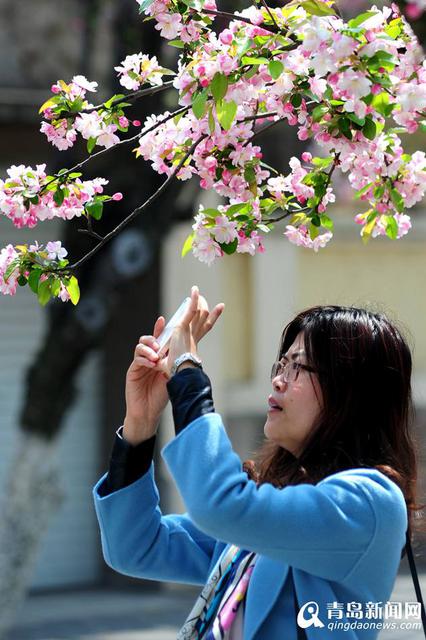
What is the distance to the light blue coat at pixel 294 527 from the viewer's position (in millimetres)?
1897

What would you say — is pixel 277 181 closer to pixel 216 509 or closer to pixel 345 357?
pixel 345 357

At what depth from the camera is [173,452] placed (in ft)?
6.45

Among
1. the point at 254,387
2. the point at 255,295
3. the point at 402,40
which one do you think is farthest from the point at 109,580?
the point at 402,40

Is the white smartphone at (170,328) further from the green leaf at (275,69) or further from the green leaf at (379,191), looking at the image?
the green leaf at (379,191)

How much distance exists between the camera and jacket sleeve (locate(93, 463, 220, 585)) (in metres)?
2.23

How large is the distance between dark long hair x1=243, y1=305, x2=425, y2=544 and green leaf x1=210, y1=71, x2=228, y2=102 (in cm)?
44

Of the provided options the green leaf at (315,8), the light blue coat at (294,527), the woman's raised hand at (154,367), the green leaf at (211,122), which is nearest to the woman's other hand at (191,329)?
the woman's raised hand at (154,367)

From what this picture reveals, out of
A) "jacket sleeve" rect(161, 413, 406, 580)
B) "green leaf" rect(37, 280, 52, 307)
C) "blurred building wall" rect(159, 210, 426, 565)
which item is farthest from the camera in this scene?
"blurred building wall" rect(159, 210, 426, 565)

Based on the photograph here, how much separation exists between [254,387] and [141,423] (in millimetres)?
6707

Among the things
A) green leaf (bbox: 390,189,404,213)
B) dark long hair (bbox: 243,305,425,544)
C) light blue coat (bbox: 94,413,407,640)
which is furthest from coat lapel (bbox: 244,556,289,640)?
green leaf (bbox: 390,189,404,213)

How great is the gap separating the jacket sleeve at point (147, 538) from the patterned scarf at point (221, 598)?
0.15m

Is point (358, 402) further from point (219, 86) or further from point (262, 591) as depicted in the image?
point (219, 86)

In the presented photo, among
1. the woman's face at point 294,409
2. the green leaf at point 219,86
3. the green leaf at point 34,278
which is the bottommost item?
the woman's face at point 294,409

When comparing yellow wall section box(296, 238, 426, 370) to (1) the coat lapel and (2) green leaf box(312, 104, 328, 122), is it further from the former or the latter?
(1) the coat lapel
